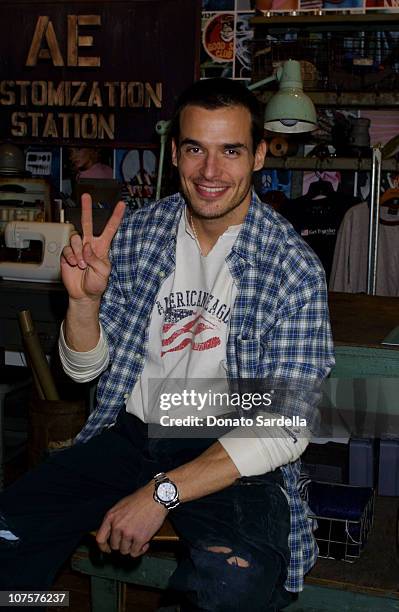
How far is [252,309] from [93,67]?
3.75m

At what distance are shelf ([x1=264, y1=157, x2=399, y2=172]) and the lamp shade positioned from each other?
1.09 meters

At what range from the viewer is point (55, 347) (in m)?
3.48

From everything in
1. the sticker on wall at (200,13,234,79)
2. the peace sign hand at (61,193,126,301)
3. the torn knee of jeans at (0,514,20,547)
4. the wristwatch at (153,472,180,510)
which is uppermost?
the sticker on wall at (200,13,234,79)

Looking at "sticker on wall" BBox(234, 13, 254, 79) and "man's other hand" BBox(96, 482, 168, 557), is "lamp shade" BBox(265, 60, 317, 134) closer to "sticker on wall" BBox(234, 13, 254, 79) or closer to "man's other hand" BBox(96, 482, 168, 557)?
"sticker on wall" BBox(234, 13, 254, 79)

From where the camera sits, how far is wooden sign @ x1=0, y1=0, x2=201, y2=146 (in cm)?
502

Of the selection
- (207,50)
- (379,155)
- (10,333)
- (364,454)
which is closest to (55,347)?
(10,333)

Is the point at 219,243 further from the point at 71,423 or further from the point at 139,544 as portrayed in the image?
the point at 71,423

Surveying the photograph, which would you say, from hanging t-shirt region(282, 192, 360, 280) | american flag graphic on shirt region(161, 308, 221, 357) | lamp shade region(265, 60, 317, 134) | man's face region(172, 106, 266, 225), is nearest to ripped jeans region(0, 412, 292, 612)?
american flag graphic on shirt region(161, 308, 221, 357)

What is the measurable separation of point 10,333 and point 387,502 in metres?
1.91

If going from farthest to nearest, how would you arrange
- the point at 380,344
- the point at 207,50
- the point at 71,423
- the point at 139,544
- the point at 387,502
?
the point at 207,50 < the point at 71,423 < the point at 387,502 < the point at 380,344 < the point at 139,544

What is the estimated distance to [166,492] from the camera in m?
1.67

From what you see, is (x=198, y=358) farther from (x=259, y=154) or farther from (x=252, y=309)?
(x=259, y=154)

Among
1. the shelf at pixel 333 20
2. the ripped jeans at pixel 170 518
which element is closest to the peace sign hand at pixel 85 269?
the ripped jeans at pixel 170 518


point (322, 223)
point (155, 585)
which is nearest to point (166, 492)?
point (155, 585)
